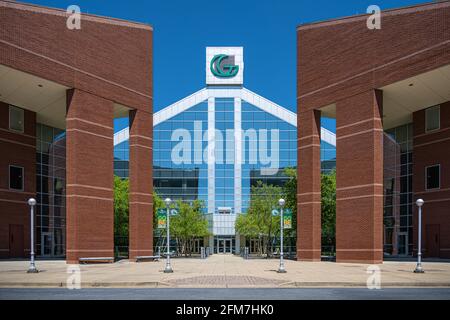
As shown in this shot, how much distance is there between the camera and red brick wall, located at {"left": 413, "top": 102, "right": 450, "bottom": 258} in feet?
136

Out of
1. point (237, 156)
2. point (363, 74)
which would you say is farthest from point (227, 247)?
point (363, 74)

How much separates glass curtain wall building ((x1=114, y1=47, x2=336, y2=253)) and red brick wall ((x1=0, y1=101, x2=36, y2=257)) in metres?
27.5

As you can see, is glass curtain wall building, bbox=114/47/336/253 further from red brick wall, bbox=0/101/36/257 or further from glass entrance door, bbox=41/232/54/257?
red brick wall, bbox=0/101/36/257

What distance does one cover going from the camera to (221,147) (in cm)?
7331

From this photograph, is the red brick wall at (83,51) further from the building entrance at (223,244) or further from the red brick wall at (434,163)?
the building entrance at (223,244)

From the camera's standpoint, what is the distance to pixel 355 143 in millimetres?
36188

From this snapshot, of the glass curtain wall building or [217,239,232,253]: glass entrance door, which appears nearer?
the glass curtain wall building

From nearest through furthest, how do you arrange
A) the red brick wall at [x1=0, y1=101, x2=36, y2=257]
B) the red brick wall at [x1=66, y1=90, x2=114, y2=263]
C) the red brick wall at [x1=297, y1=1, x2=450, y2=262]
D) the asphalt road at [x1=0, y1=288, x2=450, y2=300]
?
the asphalt road at [x1=0, y1=288, x2=450, y2=300]
the red brick wall at [x1=297, y1=1, x2=450, y2=262]
the red brick wall at [x1=66, y1=90, x2=114, y2=263]
the red brick wall at [x1=0, y1=101, x2=36, y2=257]

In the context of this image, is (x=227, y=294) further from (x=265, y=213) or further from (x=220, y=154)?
(x=220, y=154)

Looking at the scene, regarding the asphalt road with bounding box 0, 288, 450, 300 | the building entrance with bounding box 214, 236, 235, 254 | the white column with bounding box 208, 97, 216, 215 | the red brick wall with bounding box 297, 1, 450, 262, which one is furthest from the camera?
the building entrance with bounding box 214, 236, 235, 254

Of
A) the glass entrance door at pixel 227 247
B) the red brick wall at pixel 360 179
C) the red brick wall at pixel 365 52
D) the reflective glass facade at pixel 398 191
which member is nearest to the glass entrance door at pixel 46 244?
the red brick wall at pixel 365 52

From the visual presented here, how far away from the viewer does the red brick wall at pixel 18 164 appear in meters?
41.7

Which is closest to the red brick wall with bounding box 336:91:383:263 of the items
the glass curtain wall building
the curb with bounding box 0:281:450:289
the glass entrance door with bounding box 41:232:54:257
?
the curb with bounding box 0:281:450:289

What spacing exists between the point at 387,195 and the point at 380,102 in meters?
20.1
